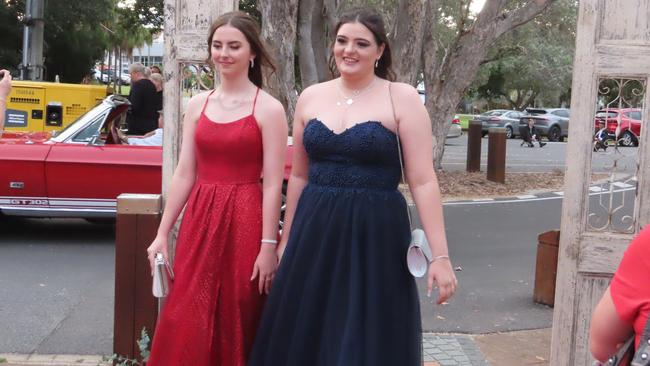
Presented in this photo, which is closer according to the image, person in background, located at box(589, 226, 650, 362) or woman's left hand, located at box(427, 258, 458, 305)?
person in background, located at box(589, 226, 650, 362)

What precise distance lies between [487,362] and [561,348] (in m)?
0.95

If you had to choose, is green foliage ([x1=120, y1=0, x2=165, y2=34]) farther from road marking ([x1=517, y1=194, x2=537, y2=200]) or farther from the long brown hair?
the long brown hair

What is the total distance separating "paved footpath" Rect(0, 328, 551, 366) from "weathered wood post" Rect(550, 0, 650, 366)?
3.25 feet

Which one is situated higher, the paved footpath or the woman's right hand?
the woman's right hand

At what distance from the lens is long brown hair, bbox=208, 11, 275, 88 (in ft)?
11.7

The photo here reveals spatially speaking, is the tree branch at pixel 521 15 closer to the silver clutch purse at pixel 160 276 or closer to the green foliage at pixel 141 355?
the green foliage at pixel 141 355

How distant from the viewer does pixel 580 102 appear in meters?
4.14

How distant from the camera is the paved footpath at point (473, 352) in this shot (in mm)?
4941

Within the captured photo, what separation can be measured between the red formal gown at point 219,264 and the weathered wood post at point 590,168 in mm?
1678

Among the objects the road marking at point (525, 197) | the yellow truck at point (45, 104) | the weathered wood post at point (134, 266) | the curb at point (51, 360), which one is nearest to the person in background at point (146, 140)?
the yellow truck at point (45, 104)

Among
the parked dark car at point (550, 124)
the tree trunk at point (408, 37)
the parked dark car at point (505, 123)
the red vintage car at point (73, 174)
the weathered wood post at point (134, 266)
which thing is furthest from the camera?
the parked dark car at point (505, 123)

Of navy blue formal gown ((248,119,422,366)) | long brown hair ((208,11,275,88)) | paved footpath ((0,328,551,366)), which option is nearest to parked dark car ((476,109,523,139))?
paved footpath ((0,328,551,366))

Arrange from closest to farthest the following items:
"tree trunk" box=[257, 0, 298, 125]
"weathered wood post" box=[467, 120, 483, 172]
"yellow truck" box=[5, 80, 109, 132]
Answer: "yellow truck" box=[5, 80, 109, 132], "tree trunk" box=[257, 0, 298, 125], "weathered wood post" box=[467, 120, 483, 172]

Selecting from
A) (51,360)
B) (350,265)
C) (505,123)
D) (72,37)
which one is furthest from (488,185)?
(72,37)
